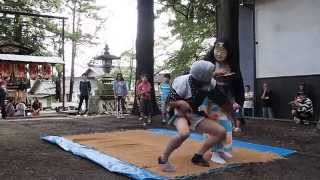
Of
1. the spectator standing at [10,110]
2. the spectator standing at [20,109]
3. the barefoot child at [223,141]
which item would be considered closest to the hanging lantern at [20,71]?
the spectator standing at [20,109]

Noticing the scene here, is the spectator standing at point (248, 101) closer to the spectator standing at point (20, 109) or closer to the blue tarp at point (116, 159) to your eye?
the blue tarp at point (116, 159)

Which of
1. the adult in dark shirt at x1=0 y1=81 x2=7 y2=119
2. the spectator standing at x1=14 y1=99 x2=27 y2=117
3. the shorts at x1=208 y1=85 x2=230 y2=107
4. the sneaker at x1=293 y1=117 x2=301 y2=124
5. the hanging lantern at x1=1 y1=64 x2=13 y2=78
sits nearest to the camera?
the shorts at x1=208 y1=85 x2=230 y2=107

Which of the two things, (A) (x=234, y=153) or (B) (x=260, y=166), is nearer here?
(B) (x=260, y=166)

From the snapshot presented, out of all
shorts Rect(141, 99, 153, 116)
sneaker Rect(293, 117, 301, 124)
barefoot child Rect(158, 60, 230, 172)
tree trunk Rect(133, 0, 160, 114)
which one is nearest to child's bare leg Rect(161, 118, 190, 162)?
barefoot child Rect(158, 60, 230, 172)

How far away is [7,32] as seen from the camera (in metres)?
27.8

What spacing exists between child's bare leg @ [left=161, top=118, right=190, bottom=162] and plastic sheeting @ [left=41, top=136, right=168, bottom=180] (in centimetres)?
37

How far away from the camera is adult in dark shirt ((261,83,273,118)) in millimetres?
14828

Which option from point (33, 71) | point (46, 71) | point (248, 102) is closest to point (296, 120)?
point (248, 102)

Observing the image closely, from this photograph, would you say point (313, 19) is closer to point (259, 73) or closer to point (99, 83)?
point (259, 73)

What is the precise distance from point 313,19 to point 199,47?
13.9 metres

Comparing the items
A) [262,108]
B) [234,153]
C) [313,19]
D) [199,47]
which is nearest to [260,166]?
[234,153]

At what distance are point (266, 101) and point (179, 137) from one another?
9953mm

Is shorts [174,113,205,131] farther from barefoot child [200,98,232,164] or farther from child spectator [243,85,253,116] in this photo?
child spectator [243,85,253,116]

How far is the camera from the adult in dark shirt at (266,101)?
1483cm
